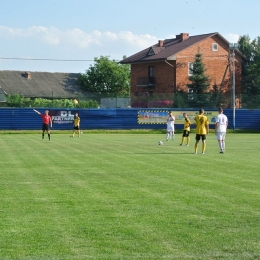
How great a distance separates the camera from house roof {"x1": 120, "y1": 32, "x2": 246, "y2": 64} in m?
74.8

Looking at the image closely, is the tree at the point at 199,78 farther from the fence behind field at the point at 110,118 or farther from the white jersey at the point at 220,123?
the white jersey at the point at 220,123

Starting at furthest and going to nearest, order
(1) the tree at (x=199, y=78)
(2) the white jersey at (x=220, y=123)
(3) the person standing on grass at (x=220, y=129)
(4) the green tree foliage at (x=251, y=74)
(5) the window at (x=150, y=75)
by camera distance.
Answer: (5) the window at (x=150, y=75) < (1) the tree at (x=199, y=78) < (4) the green tree foliage at (x=251, y=74) < (2) the white jersey at (x=220, y=123) < (3) the person standing on grass at (x=220, y=129)

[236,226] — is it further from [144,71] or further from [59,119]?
[144,71]

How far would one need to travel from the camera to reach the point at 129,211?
11008mm

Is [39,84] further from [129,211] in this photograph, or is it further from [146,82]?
[129,211]

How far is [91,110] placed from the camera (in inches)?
2149

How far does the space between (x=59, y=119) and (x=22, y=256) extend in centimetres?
4630

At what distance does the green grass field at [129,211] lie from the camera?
8180 mm

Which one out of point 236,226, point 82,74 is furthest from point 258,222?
point 82,74

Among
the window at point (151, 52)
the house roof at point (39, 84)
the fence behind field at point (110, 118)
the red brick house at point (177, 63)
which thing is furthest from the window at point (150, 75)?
the fence behind field at point (110, 118)

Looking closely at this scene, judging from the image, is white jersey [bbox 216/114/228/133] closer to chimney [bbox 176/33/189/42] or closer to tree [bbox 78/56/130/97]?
chimney [bbox 176/33/189/42]

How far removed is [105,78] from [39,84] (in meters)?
12.4

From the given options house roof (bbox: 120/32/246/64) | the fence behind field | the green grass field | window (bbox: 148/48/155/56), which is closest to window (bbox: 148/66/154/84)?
house roof (bbox: 120/32/246/64)

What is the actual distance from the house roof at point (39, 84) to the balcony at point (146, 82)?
15437 millimetres
